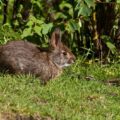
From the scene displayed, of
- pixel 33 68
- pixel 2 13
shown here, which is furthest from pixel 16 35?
pixel 33 68

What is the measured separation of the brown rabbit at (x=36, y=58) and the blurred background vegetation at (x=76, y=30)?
96 centimetres

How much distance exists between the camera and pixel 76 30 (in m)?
8.72

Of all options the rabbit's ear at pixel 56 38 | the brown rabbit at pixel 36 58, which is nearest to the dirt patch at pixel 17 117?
the brown rabbit at pixel 36 58

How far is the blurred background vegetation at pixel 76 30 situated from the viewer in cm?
884

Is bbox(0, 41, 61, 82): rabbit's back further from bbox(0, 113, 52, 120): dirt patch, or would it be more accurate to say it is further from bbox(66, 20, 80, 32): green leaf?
bbox(0, 113, 52, 120): dirt patch

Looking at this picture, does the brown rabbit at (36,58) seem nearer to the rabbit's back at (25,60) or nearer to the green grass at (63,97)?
the rabbit's back at (25,60)

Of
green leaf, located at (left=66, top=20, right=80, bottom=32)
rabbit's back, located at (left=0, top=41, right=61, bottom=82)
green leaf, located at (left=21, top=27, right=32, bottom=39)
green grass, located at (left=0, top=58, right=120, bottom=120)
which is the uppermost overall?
green leaf, located at (left=66, top=20, right=80, bottom=32)

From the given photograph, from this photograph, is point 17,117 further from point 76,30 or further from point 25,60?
point 76,30

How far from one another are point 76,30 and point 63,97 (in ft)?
7.78

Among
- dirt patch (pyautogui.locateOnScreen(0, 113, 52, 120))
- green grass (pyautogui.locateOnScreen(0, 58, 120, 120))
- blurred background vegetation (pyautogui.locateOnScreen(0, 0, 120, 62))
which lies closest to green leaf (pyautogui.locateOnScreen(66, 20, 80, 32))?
green grass (pyautogui.locateOnScreen(0, 58, 120, 120))

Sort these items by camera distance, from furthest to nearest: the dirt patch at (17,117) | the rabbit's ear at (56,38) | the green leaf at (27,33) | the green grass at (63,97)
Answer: the green leaf at (27,33)
the rabbit's ear at (56,38)
the green grass at (63,97)
the dirt patch at (17,117)

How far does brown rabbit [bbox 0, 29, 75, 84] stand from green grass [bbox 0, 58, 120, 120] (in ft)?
0.60

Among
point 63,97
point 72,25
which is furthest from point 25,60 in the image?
point 63,97

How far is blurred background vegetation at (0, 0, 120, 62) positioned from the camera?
29.0 ft
